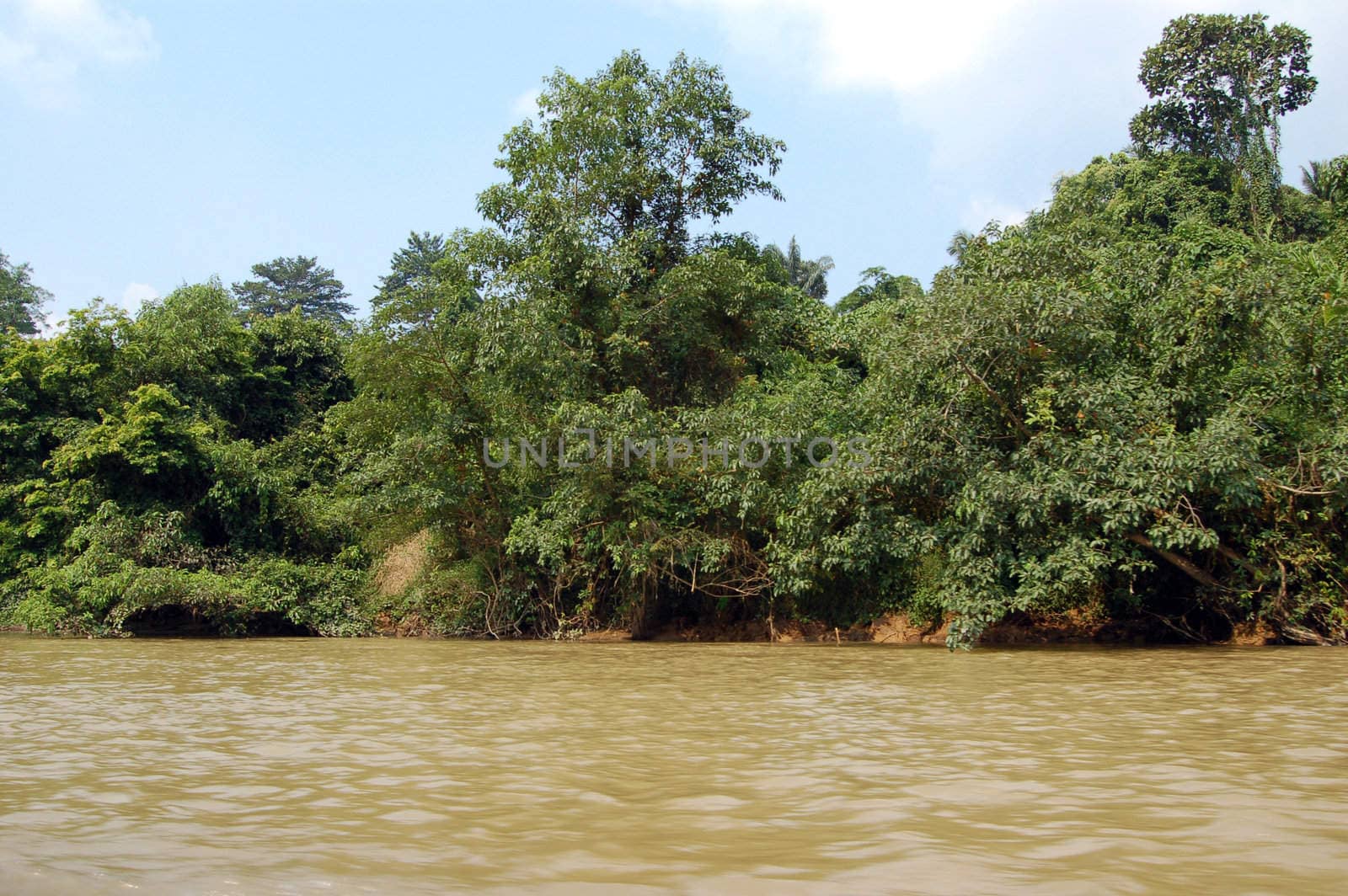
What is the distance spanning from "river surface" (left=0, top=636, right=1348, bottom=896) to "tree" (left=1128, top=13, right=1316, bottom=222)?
95.7ft

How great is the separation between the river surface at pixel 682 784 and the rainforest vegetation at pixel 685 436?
10.5ft

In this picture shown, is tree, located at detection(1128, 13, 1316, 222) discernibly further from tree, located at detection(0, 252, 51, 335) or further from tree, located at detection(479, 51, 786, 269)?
tree, located at detection(0, 252, 51, 335)

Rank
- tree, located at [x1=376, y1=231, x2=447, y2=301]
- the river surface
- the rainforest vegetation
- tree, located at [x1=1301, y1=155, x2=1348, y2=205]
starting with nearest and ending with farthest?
the river surface → the rainforest vegetation → tree, located at [x1=1301, y1=155, x2=1348, y2=205] → tree, located at [x1=376, y1=231, x2=447, y2=301]

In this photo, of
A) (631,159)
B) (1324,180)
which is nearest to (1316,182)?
(1324,180)

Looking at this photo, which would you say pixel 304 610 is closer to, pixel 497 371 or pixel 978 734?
pixel 497 371

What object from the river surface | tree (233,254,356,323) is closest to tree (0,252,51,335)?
tree (233,254,356,323)

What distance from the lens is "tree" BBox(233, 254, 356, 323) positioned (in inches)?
2203

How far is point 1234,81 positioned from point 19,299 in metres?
47.4

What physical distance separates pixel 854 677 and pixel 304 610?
389 inches

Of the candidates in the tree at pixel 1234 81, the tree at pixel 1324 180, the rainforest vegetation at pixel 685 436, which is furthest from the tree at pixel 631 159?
the tree at pixel 1234 81

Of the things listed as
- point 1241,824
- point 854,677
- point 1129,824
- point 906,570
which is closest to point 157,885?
point 1129,824

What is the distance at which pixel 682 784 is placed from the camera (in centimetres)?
461

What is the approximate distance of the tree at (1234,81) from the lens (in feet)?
106

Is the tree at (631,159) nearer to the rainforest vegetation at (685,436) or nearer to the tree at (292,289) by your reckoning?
the rainforest vegetation at (685,436)
